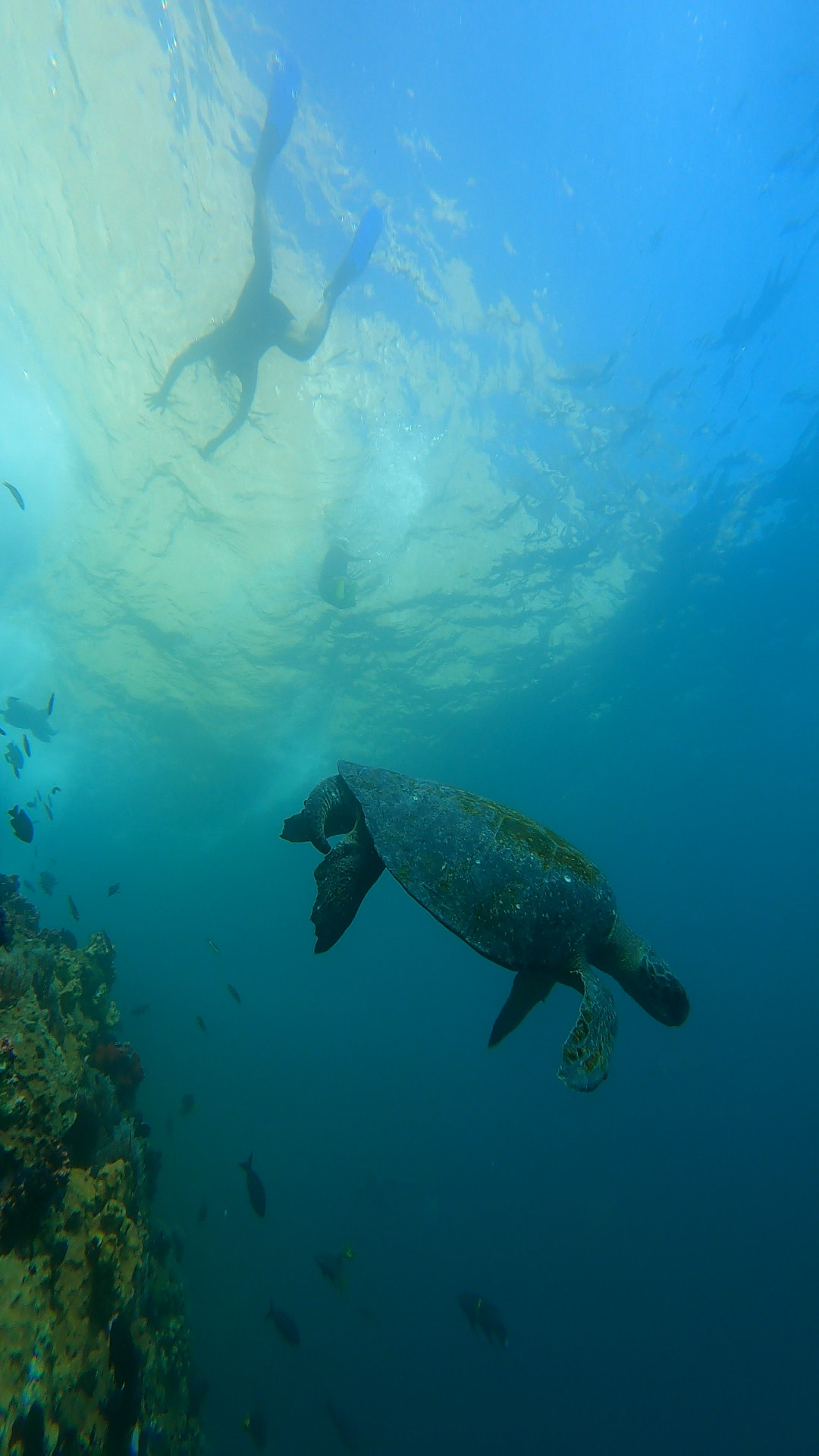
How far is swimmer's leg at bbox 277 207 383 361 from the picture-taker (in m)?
9.70

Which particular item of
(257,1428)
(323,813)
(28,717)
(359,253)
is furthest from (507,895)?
(28,717)

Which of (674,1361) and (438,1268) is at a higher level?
(674,1361)

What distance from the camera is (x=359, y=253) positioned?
9898 mm

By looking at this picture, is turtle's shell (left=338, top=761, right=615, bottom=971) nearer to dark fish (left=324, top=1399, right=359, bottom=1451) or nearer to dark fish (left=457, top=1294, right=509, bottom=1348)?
dark fish (left=457, top=1294, right=509, bottom=1348)

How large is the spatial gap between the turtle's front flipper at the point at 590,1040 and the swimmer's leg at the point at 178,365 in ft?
44.8

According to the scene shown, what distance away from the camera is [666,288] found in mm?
12375

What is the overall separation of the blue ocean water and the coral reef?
12.5m

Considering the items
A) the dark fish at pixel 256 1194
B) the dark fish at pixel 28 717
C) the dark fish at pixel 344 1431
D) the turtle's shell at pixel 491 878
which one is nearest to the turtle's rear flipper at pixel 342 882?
the turtle's shell at pixel 491 878

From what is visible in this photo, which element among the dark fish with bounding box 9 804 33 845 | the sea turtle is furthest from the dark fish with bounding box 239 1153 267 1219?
the sea turtle

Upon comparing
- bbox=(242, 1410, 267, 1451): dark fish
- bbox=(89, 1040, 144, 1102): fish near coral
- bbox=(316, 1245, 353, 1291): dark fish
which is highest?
bbox=(89, 1040, 144, 1102): fish near coral

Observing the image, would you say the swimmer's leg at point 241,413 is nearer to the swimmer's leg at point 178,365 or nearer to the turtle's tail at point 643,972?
the swimmer's leg at point 178,365

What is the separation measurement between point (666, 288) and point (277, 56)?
942cm

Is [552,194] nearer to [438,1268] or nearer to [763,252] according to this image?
[763,252]

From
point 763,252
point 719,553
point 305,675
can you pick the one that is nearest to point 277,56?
point 763,252
